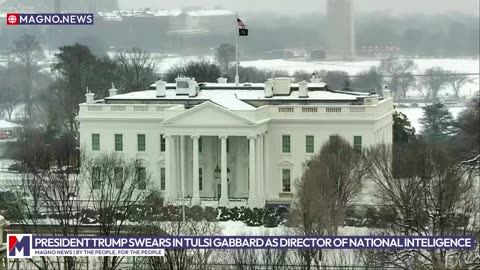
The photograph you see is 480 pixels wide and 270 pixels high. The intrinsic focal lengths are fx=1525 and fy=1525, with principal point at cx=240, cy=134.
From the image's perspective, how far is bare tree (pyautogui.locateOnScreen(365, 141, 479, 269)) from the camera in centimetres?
2941

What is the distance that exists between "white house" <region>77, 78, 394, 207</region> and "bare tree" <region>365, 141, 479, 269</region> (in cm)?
301

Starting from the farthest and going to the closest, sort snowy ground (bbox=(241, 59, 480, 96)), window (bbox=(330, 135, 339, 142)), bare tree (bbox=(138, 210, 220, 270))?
snowy ground (bbox=(241, 59, 480, 96))
window (bbox=(330, 135, 339, 142))
bare tree (bbox=(138, 210, 220, 270))

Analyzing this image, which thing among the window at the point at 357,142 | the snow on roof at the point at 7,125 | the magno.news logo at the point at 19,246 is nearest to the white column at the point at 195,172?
the window at the point at 357,142

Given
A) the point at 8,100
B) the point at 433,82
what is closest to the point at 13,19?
the point at 8,100

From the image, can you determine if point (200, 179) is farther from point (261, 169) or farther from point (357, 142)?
point (357, 142)

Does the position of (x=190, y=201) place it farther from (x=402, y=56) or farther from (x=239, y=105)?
(x=402, y=56)

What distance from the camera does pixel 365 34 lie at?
96.6m

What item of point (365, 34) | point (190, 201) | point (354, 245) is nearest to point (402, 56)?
point (365, 34)

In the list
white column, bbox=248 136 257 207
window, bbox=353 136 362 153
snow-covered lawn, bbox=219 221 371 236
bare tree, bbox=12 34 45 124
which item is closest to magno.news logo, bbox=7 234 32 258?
snow-covered lawn, bbox=219 221 371 236

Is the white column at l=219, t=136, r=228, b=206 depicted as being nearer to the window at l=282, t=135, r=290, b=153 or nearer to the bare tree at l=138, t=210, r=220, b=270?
→ the window at l=282, t=135, r=290, b=153

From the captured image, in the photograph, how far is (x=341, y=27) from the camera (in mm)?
97562

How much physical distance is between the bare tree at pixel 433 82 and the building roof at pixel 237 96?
108 feet

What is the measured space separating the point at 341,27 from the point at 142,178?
4747cm

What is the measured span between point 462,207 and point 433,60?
58724mm
